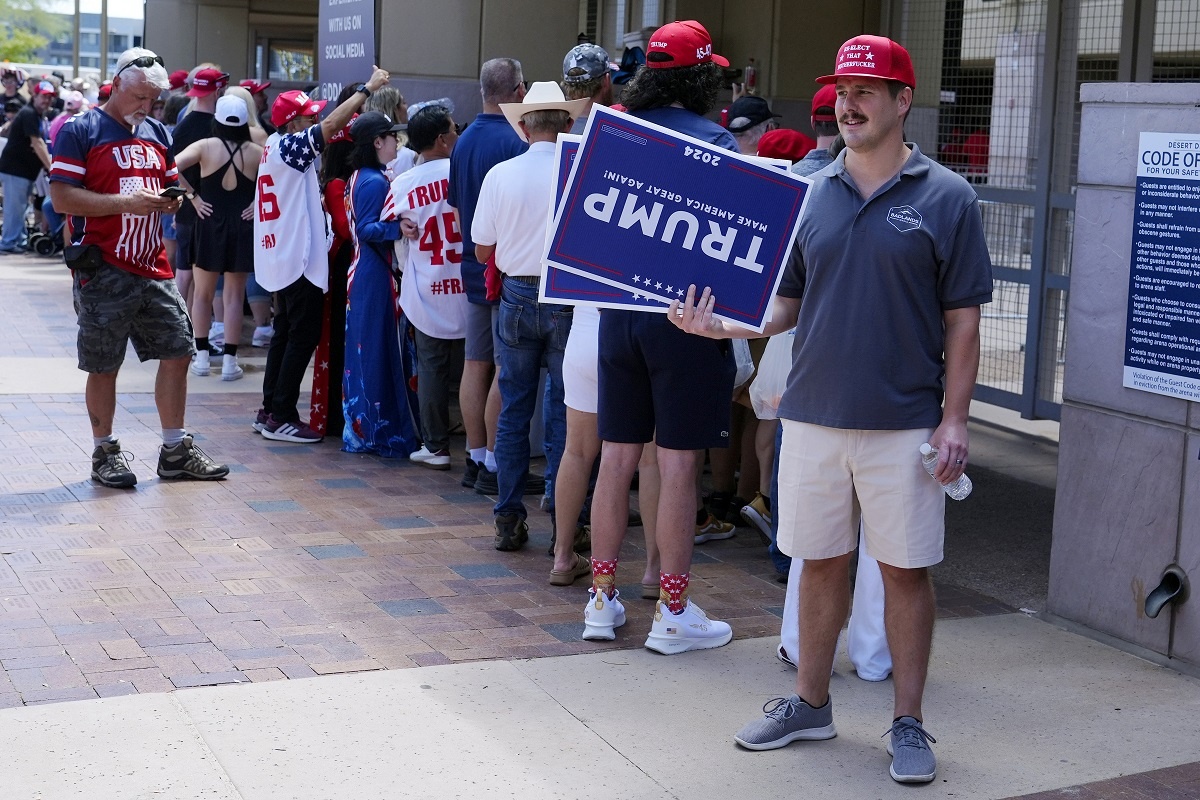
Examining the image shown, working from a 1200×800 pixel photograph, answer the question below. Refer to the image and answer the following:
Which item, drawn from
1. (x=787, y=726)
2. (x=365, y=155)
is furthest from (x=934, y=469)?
(x=365, y=155)

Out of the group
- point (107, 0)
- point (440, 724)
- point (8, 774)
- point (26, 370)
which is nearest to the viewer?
point (8, 774)

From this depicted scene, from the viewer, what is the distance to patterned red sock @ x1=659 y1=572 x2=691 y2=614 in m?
4.76

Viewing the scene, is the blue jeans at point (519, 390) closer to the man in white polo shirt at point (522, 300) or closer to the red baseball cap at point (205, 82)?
the man in white polo shirt at point (522, 300)

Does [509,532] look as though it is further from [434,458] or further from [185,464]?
[185,464]

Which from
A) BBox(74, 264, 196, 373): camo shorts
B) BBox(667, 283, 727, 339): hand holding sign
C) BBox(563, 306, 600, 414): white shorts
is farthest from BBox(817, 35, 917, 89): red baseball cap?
BBox(74, 264, 196, 373): camo shorts

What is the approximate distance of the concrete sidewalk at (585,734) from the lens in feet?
12.1

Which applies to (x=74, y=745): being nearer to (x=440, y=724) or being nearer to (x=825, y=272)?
(x=440, y=724)

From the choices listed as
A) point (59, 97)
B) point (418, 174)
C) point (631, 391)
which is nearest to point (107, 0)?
point (59, 97)

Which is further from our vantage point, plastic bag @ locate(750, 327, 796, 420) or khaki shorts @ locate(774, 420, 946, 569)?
plastic bag @ locate(750, 327, 796, 420)

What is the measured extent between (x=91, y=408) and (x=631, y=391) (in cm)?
334

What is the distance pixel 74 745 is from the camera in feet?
12.5

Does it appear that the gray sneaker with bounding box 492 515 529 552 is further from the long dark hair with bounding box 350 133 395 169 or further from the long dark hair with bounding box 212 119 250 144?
the long dark hair with bounding box 212 119 250 144

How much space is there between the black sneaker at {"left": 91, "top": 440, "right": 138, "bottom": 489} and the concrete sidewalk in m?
2.77

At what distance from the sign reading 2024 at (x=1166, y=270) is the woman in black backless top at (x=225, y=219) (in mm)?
6530
